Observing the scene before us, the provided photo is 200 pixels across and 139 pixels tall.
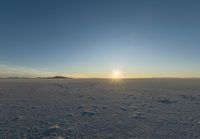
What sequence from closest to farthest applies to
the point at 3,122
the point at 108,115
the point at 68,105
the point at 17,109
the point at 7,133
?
the point at 7,133, the point at 3,122, the point at 108,115, the point at 17,109, the point at 68,105

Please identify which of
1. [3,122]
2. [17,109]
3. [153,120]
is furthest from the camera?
[17,109]

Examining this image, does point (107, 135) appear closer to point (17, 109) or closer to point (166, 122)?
point (166, 122)

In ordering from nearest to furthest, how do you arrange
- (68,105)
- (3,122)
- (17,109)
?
(3,122)
(17,109)
(68,105)

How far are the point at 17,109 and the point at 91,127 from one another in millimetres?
6635

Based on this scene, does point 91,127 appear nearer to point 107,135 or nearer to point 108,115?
point 107,135

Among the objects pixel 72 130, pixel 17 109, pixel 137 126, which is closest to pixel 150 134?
pixel 137 126

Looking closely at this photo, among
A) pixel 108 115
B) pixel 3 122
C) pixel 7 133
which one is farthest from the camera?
pixel 108 115

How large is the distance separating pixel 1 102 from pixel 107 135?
11.2m

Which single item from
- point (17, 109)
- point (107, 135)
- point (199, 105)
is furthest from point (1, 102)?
point (199, 105)

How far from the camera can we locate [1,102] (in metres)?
17.6

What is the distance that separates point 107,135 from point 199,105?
1060 centimetres

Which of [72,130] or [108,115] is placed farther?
[108,115]

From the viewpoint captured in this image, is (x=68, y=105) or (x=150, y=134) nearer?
(x=150, y=134)

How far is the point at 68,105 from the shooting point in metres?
16.9
